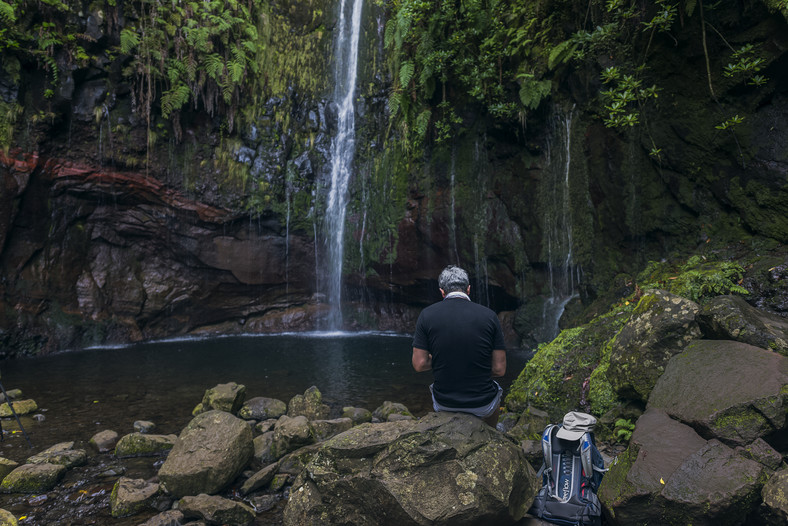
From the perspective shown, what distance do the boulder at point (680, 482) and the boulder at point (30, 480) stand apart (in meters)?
6.01

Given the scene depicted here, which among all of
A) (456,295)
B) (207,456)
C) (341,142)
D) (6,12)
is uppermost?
(6,12)

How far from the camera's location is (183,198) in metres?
15.6

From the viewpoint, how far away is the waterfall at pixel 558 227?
1110 centimetres

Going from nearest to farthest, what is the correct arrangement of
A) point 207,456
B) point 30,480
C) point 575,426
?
1. point 575,426
2. point 207,456
3. point 30,480

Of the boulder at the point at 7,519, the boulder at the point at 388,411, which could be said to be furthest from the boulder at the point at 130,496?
the boulder at the point at 388,411

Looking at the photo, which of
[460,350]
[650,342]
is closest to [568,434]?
[460,350]

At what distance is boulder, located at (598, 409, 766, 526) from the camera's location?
2742 millimetres

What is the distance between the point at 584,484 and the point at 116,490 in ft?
15.8

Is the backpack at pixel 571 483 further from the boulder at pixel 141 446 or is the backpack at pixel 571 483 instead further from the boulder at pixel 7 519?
the boulder at pixel 141 446

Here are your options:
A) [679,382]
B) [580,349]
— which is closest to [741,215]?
[580,349]

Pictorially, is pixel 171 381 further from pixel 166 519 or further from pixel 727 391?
pixel 727 391

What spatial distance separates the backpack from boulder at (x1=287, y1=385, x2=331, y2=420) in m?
4.65

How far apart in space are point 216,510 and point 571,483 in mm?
3365

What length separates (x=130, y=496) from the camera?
475 centimetres
